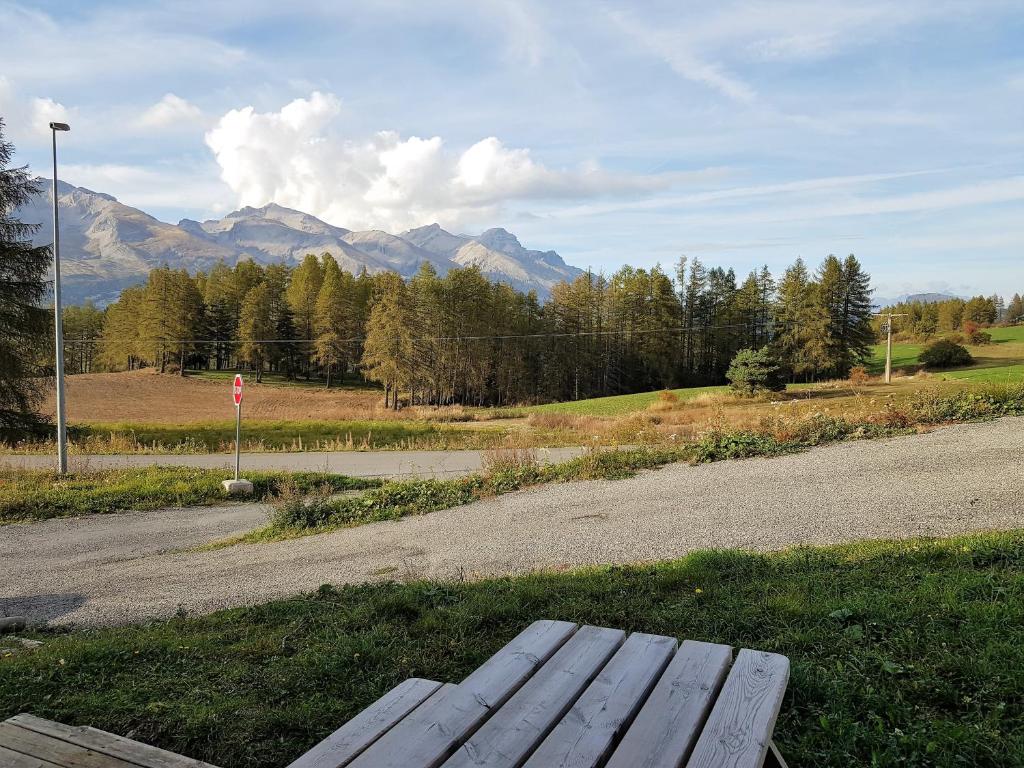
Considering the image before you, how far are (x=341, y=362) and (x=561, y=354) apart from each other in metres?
22.1

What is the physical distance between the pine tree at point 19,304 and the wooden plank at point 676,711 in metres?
23.8

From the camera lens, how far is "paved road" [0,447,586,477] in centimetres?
1697

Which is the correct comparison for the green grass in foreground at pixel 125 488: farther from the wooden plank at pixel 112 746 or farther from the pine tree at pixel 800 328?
the pine tree at pixel 800 328

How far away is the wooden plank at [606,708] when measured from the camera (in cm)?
179

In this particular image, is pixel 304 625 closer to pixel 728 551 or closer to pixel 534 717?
pixel 534 717

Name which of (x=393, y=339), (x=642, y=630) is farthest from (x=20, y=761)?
(x=393, y=339)

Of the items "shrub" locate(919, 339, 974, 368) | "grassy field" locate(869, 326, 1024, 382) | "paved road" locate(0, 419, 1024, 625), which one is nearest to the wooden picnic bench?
"paved road" locate(0, 419, 1024, 625)

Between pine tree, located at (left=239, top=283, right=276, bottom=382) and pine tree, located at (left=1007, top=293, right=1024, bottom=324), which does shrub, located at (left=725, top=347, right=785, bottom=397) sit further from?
pine tree, located at (left=1007, top=293, right=1024, bottom=324)

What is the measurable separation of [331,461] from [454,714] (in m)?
18.4

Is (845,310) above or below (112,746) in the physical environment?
above

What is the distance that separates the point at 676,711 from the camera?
6.61ft

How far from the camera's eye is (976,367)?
46.5 meters

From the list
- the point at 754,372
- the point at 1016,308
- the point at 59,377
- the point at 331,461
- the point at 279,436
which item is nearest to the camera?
the point at 59,377

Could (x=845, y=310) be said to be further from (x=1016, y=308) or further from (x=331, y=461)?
(x=1016, y=308)
